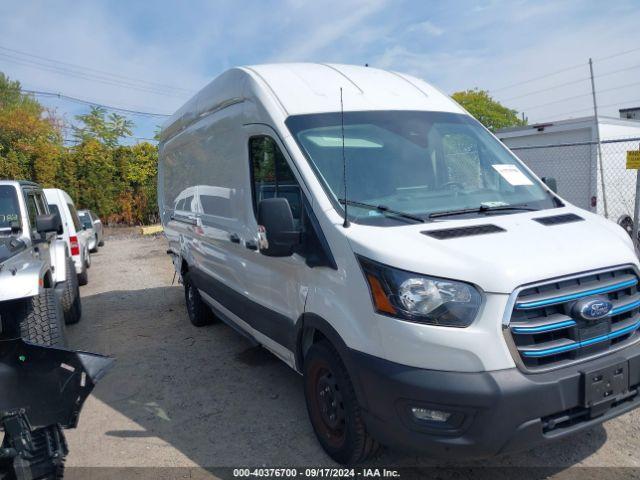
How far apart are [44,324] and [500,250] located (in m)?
3.65

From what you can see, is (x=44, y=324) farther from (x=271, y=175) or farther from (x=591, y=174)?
(x=591, y=174)

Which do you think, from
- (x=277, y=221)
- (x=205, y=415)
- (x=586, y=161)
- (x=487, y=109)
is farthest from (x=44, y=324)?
(x=487, y=109)

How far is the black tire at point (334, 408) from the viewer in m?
2.78

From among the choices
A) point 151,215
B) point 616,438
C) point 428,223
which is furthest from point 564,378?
point 151,215

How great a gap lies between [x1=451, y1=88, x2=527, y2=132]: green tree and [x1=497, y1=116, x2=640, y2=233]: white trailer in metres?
38.2

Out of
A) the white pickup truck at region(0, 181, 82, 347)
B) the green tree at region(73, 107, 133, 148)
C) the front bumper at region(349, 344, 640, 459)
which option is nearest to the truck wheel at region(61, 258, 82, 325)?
the white pickup truck at region(0, 181, 82, 347)

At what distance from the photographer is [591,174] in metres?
9.17

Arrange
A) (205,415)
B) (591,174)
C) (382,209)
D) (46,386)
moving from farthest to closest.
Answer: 1. (591,174)
2. (205,415)
3. (382,209)
4. (46,386)

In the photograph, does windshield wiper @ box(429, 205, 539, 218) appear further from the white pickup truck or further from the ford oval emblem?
the white pickup truck

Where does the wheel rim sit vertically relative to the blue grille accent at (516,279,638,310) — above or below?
below

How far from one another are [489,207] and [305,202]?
1.17m

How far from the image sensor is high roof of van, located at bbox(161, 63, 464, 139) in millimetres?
3531

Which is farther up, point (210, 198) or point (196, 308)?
point (210, 198)

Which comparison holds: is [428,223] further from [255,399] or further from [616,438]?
[255,399]
